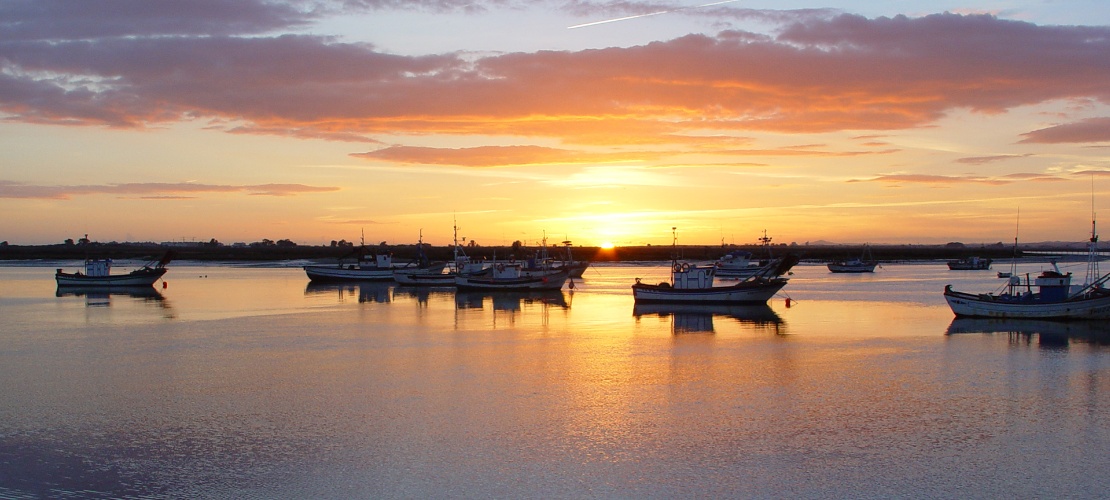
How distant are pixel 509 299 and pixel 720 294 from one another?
36.2 feet

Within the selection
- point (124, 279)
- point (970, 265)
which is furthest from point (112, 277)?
point (970, 265)

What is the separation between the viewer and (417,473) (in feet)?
34.7

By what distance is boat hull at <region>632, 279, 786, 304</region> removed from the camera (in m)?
37.2

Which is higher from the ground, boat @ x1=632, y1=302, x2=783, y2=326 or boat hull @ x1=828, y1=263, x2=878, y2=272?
boat hull @ x1=828, y1=263, x2=878, y2=272

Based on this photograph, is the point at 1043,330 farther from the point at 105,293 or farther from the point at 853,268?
the point at 853,268

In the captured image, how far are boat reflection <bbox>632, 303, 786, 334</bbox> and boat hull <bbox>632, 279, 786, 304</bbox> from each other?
0.30m

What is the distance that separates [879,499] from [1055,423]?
16.9ft

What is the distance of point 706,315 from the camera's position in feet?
107

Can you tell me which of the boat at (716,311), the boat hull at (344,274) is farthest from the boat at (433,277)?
the boat at (716,311)

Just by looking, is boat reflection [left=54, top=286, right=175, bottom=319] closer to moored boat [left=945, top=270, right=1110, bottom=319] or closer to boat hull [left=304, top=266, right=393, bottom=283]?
boat hull [left=304, top=266, right=393, bottom=283]

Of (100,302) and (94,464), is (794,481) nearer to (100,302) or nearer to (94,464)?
(94,464)

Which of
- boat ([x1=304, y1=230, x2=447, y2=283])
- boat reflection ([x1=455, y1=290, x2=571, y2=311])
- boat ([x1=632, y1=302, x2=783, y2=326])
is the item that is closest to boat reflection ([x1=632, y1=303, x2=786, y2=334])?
boat ([x1=632, y1=302, x2=783, y2=326])

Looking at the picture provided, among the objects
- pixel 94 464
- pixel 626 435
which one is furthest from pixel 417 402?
pixel 94 464

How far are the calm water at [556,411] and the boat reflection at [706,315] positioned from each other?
715mm
